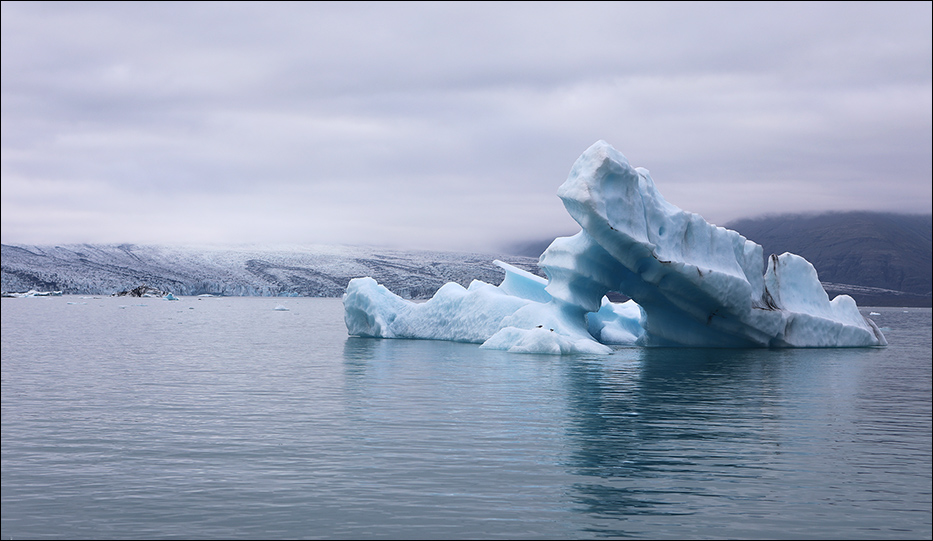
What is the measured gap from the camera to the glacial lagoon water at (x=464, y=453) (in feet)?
20.8

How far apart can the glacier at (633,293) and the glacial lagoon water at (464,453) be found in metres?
4.13

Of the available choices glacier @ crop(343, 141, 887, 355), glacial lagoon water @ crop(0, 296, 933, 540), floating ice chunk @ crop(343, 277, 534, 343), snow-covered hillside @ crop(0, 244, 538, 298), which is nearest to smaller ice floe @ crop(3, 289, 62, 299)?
snow-covered hillside @ crop(0, 244, 538, 298)

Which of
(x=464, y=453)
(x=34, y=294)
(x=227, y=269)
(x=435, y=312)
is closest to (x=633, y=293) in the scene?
(x=435, y=312)

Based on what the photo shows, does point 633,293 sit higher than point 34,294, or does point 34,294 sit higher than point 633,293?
point 633,293

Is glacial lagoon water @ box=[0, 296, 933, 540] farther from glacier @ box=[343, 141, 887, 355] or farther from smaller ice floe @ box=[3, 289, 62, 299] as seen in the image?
smaller ice floe @ box=[3, 289, 62, 299]

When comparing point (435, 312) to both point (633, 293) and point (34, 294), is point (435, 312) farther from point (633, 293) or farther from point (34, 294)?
point (34, 294)

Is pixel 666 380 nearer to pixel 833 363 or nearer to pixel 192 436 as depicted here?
pixel 833 363

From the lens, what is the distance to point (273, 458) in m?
8.45

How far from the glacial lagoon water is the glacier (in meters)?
4.13

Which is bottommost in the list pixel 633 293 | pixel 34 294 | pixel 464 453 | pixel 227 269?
pixel 34 294

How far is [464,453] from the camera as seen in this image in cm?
873

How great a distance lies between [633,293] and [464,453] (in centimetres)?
1540

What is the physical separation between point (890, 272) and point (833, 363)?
11010 cm

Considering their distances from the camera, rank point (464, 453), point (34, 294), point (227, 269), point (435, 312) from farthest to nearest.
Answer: point (227, 269)
point (34, 294)
point (435, 312)
point (464, 453)
